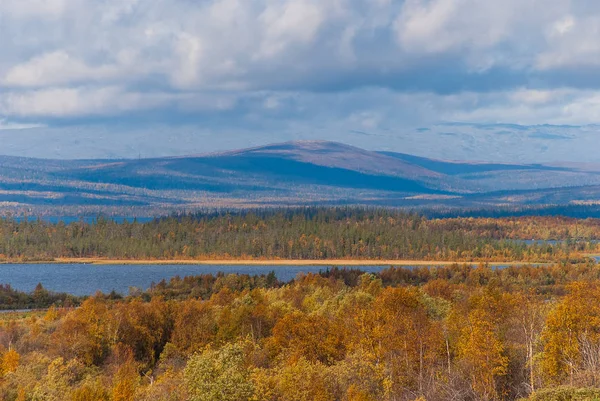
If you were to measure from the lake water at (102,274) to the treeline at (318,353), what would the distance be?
188ft

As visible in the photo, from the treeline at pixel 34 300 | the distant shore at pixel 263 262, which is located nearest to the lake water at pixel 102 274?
the distant shore at pixel 263 262

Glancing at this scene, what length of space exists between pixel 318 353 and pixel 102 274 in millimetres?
109658

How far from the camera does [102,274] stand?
490 feet

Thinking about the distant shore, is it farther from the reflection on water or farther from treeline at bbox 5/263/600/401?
treeline at bbox 5/263/600/401

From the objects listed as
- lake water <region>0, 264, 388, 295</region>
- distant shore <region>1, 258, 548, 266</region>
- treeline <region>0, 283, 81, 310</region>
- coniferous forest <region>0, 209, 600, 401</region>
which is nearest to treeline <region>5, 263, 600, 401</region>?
coniferous forest <region>0, 209, 600, 401</region>

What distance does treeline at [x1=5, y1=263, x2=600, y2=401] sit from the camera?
36344mm

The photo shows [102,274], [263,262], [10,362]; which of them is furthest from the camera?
[263,262]

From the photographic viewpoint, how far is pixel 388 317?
44438mm

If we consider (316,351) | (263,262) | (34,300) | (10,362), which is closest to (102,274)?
(263,262)

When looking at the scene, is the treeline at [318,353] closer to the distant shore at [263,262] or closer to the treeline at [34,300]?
the treeline at [34,300]

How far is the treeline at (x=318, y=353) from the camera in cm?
3634

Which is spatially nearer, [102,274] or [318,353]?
[318,353]

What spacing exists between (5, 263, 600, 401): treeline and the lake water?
5728cm

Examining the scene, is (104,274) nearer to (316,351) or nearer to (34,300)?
(34,300)
